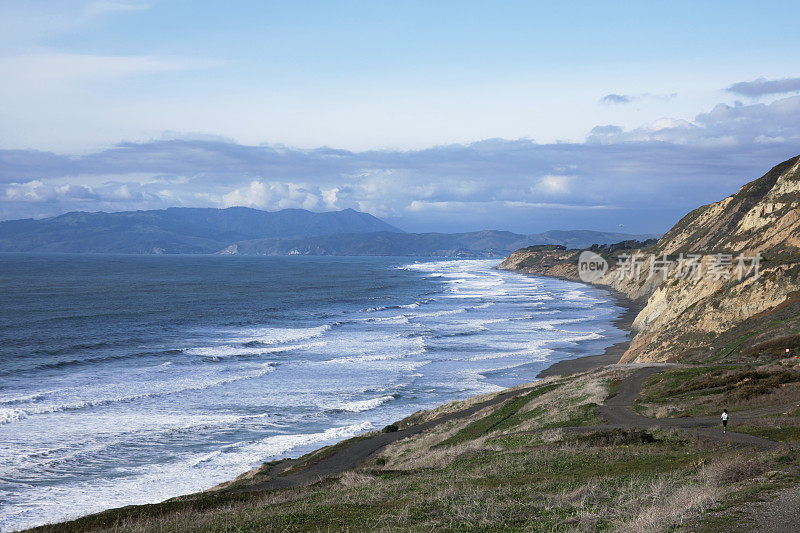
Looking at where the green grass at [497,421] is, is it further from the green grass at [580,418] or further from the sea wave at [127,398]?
the sea wave at [127,398]

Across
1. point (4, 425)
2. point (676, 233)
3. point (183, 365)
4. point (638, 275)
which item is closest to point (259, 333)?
point (183, 365)

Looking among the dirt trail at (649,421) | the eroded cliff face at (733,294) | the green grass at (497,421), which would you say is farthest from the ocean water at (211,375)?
the dirt trail at (649,421)

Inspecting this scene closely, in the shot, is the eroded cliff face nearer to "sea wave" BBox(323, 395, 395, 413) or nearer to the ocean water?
the ocean water

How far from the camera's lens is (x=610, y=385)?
4019 cm

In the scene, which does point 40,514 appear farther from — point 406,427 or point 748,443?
point 748,443

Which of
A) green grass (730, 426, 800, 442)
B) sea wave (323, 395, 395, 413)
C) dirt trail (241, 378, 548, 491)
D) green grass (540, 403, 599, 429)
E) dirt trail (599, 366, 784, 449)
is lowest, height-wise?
sea wave (323, 395, 395, 413)

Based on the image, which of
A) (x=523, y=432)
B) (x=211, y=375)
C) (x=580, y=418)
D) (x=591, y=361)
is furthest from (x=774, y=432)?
(x=211, y=375)

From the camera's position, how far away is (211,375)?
60.8 metres

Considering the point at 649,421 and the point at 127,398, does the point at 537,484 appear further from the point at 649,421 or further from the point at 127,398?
the point at 127,398

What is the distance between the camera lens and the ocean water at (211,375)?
1414 inches

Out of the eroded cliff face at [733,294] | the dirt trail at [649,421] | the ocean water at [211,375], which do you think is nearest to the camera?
the dirt trail at [649,421]

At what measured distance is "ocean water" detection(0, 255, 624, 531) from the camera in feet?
118

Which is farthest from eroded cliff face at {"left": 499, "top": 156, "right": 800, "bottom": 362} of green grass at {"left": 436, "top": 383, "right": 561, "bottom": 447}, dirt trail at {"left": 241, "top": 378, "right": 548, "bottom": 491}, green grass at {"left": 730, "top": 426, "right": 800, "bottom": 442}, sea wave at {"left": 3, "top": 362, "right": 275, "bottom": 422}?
sea wave at {"left": 3, "top": 362, "right": 275, "bottom": 422}

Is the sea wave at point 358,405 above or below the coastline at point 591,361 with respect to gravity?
below
